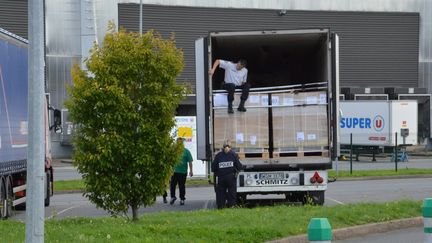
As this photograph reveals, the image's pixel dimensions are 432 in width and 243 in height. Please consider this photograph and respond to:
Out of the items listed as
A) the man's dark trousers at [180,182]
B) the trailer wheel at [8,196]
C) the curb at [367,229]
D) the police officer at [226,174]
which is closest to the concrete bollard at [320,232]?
the curb at [367,229]

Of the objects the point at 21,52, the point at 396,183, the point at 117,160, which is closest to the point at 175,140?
the point at 117,160

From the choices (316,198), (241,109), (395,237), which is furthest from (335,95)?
(395,237)

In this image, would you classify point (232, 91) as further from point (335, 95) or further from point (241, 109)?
point (335, 95)

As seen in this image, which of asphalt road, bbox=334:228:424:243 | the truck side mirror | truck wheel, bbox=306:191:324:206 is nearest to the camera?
asphalt road, bbox=334:228:424:243

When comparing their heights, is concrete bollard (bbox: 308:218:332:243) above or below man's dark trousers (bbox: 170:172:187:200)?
above

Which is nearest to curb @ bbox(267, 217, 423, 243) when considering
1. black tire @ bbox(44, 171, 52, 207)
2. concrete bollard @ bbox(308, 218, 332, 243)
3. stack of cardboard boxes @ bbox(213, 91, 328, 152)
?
stack of cardboard boxes @ bbox(213, 91, 328, 152)

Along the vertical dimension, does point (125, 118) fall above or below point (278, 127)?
above

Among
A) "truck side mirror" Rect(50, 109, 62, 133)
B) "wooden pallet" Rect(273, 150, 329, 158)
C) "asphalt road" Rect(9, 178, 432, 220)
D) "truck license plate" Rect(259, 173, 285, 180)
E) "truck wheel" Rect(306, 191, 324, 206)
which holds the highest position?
"truck side mirror" Rect(50, 109, 62, 133)

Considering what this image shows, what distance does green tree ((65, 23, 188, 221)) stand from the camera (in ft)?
40.1

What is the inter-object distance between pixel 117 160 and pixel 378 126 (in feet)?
104

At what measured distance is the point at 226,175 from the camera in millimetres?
16281

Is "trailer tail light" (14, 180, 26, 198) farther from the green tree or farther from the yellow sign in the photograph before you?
the yellow sign

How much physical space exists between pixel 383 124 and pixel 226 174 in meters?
27.5

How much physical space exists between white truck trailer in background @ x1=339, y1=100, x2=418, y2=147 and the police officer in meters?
26.0
